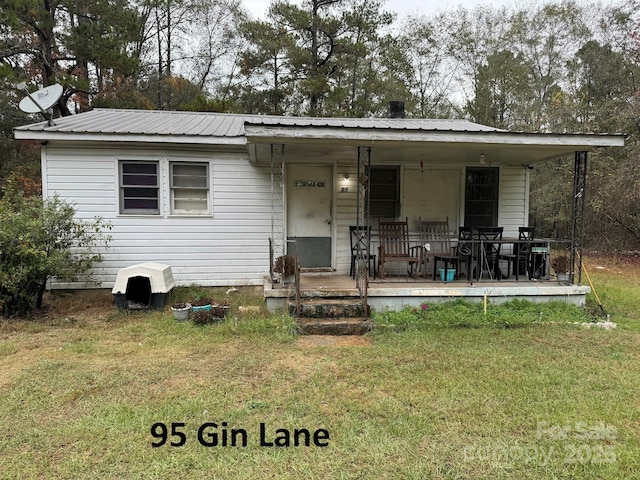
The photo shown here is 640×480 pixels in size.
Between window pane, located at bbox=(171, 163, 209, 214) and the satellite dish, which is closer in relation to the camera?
the satellite dish

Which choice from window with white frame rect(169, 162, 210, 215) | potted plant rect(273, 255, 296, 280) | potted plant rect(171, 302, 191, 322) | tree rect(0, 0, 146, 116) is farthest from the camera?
tree rect(0, 0, 146, 116)

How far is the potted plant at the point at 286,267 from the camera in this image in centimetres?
558

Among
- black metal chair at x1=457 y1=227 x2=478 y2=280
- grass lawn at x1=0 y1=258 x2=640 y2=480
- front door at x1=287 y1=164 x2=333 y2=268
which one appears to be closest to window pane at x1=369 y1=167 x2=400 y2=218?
front door at x1=287 y1=164 x2=333 y2=268

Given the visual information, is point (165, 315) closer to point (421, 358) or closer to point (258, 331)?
point (258, 331)

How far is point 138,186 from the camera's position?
6.39 meters

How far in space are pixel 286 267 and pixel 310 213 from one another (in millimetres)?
1697

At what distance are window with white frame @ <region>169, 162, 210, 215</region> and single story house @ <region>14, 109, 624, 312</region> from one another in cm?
2

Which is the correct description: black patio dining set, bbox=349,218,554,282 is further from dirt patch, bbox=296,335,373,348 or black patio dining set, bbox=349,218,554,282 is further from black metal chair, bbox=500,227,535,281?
dirt patch, bbox=296,335,373,348

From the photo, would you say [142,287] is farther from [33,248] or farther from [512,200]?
[512,200]

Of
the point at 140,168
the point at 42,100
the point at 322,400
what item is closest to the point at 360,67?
the point at 140,168

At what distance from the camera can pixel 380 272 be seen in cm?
627

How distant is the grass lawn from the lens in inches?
93.1

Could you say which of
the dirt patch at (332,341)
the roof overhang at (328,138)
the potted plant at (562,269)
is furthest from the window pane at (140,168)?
the potted plant at (562,269)

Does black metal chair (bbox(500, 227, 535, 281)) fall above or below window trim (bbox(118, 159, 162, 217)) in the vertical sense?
below
